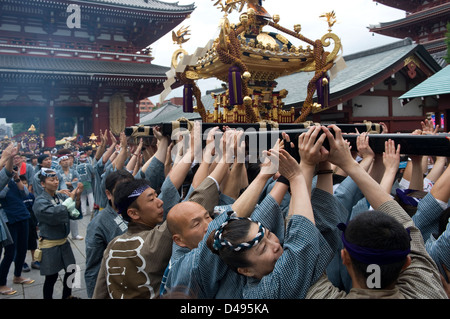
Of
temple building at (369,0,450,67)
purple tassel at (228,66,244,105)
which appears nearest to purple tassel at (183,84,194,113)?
purple tassel at (228,66,244,105)

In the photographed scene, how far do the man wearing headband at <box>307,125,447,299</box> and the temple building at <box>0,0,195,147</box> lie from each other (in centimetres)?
1375

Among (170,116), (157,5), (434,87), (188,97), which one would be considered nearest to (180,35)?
(188,97)

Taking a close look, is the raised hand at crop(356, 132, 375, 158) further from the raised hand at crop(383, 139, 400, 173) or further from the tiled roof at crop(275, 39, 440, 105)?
the tiled roof at crop(275, 39, 440, 105)

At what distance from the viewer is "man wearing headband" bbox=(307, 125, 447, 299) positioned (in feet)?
3.45

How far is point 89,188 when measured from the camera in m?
7.68

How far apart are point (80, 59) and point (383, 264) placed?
15.8m

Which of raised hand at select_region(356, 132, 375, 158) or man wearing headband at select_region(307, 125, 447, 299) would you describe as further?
raised hand at select_region(356, 132, 375, 158)

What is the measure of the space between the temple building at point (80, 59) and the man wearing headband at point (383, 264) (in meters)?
13.8

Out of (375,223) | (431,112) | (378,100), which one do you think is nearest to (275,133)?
(375,223)

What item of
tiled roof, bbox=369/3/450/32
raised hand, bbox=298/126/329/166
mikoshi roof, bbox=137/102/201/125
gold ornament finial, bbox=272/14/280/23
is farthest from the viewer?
mikoshi roof, bbox=137/102/201/125

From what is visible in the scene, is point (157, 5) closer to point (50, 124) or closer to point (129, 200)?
point (50, 124)

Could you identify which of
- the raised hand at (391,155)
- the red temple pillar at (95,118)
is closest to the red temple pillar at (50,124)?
the red temple pillar at (95,118)

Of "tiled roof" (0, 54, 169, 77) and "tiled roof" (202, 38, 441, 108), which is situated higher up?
"tiled roof" (0, 54, 169, 77)

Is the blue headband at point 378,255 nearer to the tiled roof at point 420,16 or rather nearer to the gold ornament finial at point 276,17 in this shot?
the gold ornament finial at point 276,17
